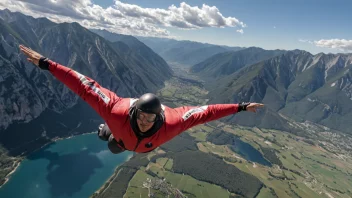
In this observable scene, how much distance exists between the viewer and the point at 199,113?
27.7ft

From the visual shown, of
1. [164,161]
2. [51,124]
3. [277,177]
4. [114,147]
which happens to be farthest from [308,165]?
[114,147]

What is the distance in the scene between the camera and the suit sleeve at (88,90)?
6.85 metres

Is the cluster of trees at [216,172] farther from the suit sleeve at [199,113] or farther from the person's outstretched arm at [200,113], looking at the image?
the suit sleeve at [199,113]

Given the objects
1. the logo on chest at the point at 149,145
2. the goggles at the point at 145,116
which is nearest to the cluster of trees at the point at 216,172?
the logo on chest at the point at 149,145

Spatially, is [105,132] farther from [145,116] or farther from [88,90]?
[145,116]

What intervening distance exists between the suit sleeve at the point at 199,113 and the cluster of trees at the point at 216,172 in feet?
453

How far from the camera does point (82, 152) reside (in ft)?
503

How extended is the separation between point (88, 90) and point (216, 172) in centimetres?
15289

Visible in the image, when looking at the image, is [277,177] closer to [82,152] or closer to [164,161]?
[164,161]

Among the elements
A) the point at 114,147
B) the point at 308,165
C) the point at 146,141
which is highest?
the point at 146,141

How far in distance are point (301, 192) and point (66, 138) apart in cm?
13727

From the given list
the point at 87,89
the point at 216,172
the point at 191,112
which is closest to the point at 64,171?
the point at 216,172

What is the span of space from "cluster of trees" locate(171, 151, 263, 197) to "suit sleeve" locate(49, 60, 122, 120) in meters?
141

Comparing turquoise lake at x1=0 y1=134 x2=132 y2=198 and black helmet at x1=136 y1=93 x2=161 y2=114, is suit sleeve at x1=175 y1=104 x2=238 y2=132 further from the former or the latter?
turquoise lake at x1=0 y1=134 x2=132 y2=198
